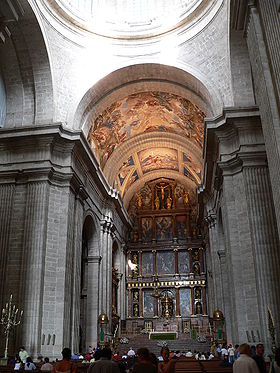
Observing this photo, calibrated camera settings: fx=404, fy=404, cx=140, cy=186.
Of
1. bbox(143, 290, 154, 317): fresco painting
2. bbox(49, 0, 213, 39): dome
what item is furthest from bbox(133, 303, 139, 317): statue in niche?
bbox(49, 0, 213, 39): dome

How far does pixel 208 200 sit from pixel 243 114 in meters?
7.73

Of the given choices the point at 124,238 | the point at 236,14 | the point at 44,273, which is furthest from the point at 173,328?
the point at 236,14

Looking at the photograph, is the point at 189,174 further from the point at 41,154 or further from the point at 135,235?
the point at 41,154

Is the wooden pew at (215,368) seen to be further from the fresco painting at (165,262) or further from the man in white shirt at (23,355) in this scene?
the fresco painting at (165,262)

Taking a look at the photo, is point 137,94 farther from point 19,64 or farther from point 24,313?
point 24,313

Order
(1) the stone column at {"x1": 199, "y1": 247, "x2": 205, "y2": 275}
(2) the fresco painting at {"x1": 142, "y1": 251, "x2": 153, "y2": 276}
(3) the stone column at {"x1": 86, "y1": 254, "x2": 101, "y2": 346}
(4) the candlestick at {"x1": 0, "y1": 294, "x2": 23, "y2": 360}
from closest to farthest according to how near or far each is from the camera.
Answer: (4) the candlestick at {"x1": 0, "y1": 294, "x2": 23, "y2": 360}, (3) the stone column at {"x1": 86, "y1": 254, "x2": 101, "y2": 346}, (1) the stone column at {"x1": 199, "y1": 247, "x2": 205, "y2": 275}, (2) the fresco painting at {"x1": 142, "y1": 251, "x2": 153, "y2": 276}

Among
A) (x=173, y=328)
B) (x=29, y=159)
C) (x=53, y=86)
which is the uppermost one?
(x=53, y=86)

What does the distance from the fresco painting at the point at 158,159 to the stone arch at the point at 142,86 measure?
24.3 feet

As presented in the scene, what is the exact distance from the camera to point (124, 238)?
28.5m

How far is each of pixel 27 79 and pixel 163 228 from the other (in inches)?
692

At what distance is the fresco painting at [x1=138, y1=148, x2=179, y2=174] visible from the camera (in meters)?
26.0

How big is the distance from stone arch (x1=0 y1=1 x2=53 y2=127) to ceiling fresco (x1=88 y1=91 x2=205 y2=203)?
3.39 meters

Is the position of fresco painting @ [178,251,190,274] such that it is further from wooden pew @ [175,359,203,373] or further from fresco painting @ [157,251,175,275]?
wooden pew @ [175,359,203,373]

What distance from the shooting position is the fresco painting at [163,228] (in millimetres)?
30286
